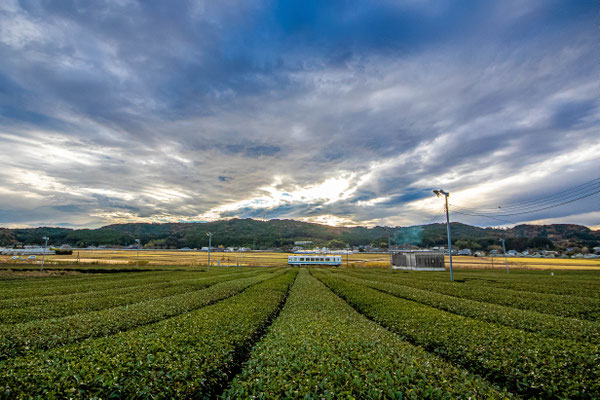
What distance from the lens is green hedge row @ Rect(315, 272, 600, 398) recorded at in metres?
7.48

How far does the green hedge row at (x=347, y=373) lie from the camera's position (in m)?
6.25

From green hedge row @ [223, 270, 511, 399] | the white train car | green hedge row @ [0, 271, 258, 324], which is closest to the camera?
green hedge row @ [223, 270, 511, 399]

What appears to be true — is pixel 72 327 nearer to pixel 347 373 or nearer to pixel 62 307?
pixel 62 307

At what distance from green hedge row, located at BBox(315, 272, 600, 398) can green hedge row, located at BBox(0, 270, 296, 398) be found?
27.6 feet

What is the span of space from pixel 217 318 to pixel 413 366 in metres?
9.81

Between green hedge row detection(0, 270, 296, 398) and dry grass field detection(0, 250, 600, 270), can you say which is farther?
dry grass field detection(0, 250, 600, 270)

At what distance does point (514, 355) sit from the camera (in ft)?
29.2

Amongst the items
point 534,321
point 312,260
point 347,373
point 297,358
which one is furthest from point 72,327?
point 312,260

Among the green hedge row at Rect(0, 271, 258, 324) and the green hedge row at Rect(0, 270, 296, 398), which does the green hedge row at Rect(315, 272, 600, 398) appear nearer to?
the green hedge row at Rect(0, 270, 296, 398)

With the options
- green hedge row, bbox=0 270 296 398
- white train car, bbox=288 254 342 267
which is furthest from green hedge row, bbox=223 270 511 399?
white train car, bbox=288 254 342 267

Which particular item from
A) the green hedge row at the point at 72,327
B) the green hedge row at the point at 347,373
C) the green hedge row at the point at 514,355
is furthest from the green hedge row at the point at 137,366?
the green hedge row at the point at 514,355

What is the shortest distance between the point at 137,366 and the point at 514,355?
12026 mm

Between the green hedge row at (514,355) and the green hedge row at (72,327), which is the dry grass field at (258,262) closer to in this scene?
the green hedge row at (72,327)

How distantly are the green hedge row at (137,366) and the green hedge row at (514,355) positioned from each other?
8.41 meters
